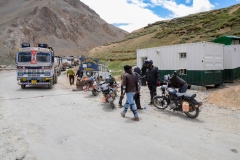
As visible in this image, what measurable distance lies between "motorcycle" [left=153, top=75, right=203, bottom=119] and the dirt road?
247mm

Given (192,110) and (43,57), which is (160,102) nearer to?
(192,110)

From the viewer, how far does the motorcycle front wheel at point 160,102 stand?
7698 mm

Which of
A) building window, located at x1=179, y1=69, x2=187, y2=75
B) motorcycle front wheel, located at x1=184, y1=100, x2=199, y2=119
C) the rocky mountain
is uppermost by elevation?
the rocky mountain

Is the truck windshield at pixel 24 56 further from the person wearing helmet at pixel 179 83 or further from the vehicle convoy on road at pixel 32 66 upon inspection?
the person wearing helmet at pixel 179 83

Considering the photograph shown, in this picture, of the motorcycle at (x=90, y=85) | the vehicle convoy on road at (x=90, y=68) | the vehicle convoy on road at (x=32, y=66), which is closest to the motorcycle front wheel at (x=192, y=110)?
the motorcycle at (x=90, y=85)

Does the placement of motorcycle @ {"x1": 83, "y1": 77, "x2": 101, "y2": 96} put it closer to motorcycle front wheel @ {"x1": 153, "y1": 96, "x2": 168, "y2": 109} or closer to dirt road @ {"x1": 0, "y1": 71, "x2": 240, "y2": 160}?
dirt road @ {"x1": 0, "y1": 71, "x2": 240, "y2": 160}

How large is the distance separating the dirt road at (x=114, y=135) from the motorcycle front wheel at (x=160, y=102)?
0.25 metres

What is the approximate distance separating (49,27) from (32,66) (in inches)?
3379

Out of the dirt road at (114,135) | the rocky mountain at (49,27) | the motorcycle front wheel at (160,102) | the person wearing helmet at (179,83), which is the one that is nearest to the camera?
the dirt road at (114,135)

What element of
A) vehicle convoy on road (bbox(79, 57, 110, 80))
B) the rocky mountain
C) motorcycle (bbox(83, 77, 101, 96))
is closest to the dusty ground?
motorcycle (bbox(83, 77, 101, 96))

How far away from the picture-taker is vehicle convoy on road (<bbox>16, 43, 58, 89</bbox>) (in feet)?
43.5

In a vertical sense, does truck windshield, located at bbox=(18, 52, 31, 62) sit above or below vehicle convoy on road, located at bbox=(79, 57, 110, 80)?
above

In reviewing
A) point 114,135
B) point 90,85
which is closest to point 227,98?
point 114,135

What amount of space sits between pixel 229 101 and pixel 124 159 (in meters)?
7.12
